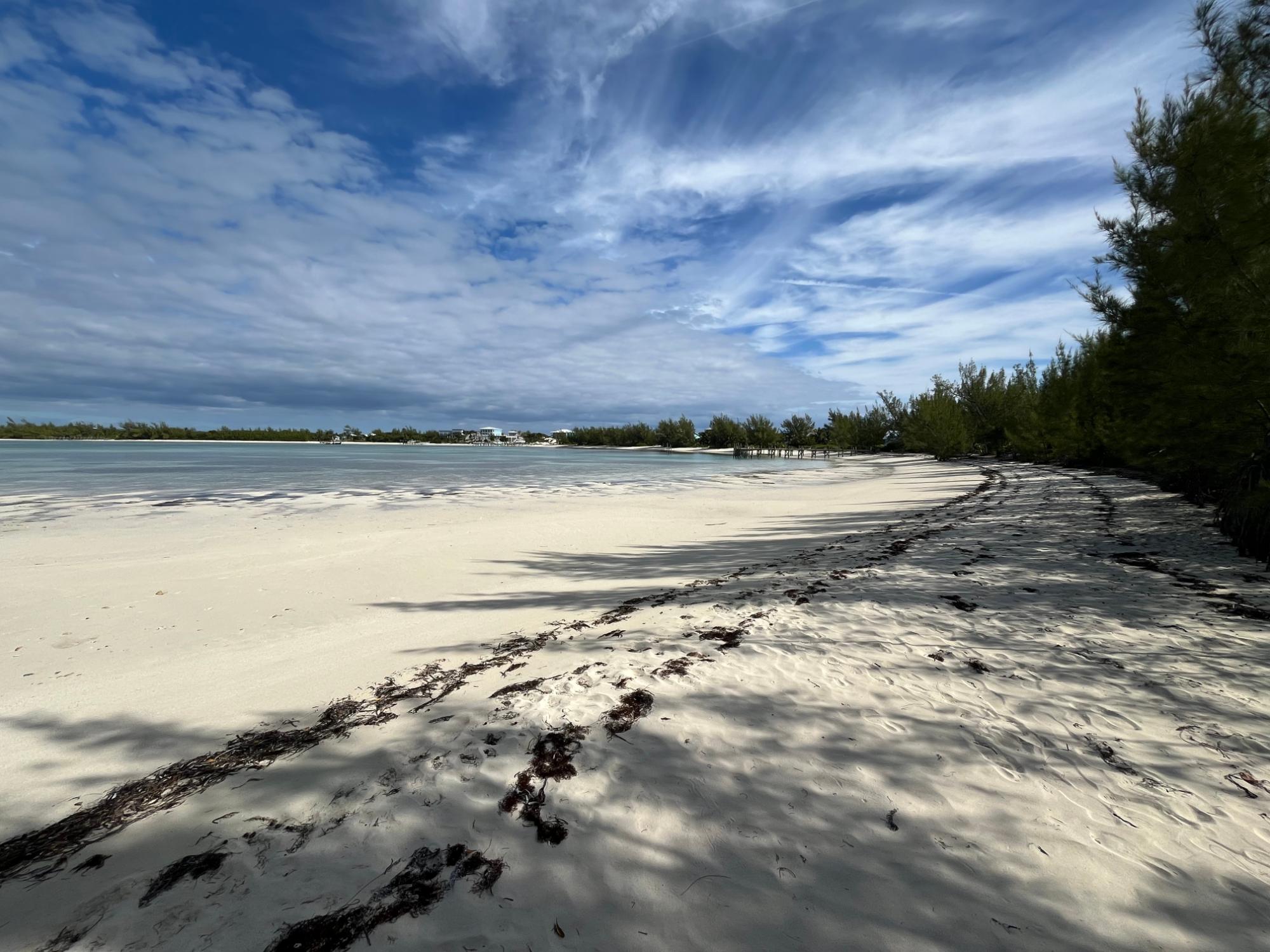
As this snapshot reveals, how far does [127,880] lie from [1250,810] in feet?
17.8

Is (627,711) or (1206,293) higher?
(1206,293)

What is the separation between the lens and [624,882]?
2287mm

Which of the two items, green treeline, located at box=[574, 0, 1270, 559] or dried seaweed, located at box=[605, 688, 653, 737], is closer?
dried seaweed, located at box=[605, 688, 653, 737]

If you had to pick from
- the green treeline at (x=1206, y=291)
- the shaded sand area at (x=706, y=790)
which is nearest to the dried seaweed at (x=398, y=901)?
the shaded sand area at (x=706, y=790)

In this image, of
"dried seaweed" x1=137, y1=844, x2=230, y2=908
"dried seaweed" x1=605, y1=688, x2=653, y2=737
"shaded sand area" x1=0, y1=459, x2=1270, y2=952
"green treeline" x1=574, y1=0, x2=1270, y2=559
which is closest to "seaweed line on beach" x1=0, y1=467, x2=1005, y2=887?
"shaded sand area" x1=0, y1=459, x2=1270, y2=952

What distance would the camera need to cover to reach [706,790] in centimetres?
284

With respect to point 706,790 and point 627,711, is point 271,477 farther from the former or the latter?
point 706,790

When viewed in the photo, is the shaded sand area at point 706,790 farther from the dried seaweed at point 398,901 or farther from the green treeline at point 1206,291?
the green treeline at point 1206,291

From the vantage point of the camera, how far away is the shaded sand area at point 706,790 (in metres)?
2.07

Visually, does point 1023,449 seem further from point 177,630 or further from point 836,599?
point 177,630

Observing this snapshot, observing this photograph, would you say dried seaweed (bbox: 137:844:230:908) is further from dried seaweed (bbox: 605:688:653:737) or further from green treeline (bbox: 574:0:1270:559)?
green treeline (bbox: 574:0:1270:559)

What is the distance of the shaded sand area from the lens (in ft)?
6.81

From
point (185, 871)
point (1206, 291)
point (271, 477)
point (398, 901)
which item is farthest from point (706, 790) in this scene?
point (271, 477)

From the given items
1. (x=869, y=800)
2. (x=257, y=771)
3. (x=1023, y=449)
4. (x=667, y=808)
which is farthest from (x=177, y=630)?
(x=1023, y=449)
